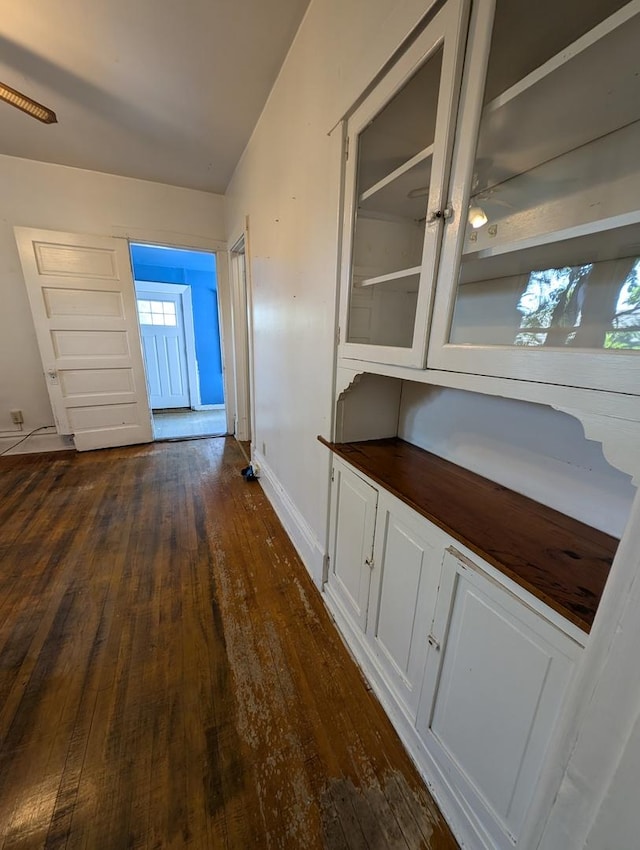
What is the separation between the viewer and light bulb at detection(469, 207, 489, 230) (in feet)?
2.72

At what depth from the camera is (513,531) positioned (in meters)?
0.81

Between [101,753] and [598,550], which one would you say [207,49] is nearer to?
[598,550]

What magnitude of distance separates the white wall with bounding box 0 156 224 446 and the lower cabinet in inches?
136

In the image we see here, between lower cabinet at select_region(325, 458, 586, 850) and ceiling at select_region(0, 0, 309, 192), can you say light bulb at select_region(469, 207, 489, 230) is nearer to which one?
lower cabinet at select_region(325, 458, 586, 850)

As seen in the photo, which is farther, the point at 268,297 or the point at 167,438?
the point at 167,438

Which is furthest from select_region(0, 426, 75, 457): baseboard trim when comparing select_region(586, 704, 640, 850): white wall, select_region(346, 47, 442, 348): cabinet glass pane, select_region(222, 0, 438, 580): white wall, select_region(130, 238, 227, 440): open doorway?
select_region(586, 704, 640, 850): white wall

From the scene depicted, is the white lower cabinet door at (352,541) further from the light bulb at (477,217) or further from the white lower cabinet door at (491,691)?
the light bulb at (477,217)

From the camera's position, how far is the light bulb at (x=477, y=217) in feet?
2.72

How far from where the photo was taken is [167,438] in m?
3.83

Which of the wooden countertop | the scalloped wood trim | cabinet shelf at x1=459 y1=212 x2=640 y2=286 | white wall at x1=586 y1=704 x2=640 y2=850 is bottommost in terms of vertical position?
white wall at x1=586 y1=704 x2=640 y2=850

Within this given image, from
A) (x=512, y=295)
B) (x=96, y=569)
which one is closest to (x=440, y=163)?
(x=512, y=295)

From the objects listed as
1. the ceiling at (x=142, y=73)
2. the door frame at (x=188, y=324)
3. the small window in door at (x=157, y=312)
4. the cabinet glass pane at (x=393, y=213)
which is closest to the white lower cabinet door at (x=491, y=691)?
the cabinet glass pane at (x=393, y=213)

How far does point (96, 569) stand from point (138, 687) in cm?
83

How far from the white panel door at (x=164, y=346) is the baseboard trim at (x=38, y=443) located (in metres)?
1.68
